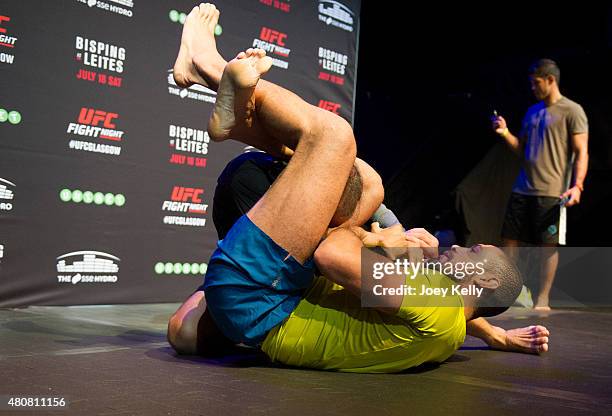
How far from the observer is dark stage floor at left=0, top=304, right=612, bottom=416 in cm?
151

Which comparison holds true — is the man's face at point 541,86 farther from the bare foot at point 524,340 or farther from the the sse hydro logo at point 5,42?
the the sse hydro logo at point 5,42

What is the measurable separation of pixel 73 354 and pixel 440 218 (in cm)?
449

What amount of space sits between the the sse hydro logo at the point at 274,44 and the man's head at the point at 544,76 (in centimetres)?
151

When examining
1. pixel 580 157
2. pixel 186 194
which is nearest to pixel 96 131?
pixel 186 194

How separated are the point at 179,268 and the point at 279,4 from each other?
5.70ft

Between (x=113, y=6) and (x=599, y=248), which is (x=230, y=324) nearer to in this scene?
(x=113, y=6)

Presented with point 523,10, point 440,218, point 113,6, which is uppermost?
point 523,10

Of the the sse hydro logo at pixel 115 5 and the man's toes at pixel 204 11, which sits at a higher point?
the the sse hydro logo at pixel 115 5

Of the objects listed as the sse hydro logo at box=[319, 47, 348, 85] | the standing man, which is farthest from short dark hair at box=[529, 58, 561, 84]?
the sse hydro logo at box=[319, 47, 348, 85]

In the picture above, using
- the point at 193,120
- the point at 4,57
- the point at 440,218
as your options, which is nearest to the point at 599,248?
the point at 440,218

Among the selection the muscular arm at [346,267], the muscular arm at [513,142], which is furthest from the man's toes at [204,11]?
the muscular arm at [513,142]

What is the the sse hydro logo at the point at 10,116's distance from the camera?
125 inches

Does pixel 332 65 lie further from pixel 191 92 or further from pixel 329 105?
pixel 191 92

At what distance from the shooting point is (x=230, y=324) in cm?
194
